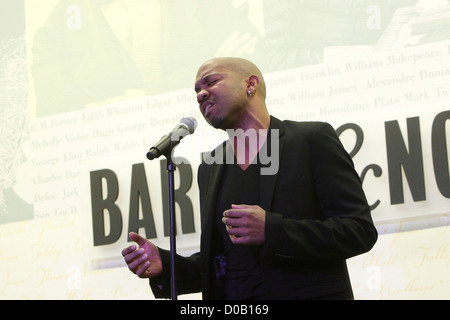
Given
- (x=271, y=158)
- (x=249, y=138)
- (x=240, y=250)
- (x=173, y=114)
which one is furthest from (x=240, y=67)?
(x=173, y=114)

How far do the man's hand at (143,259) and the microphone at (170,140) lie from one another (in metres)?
0.30

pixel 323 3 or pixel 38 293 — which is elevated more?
pixel 323 3

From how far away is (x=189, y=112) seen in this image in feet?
12.5

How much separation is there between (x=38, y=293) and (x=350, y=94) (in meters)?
2.05

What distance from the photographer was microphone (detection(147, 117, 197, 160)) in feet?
7.21

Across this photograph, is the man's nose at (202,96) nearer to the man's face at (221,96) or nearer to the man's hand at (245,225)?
the man's face at (221,96)

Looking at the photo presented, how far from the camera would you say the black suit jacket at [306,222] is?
6.84 ft

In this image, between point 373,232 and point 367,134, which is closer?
point 373,232

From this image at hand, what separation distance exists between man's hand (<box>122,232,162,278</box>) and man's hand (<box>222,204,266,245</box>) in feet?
1.37

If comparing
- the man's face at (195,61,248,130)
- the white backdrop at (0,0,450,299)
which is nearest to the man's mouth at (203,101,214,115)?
the man's face at (195,61,248,130)
